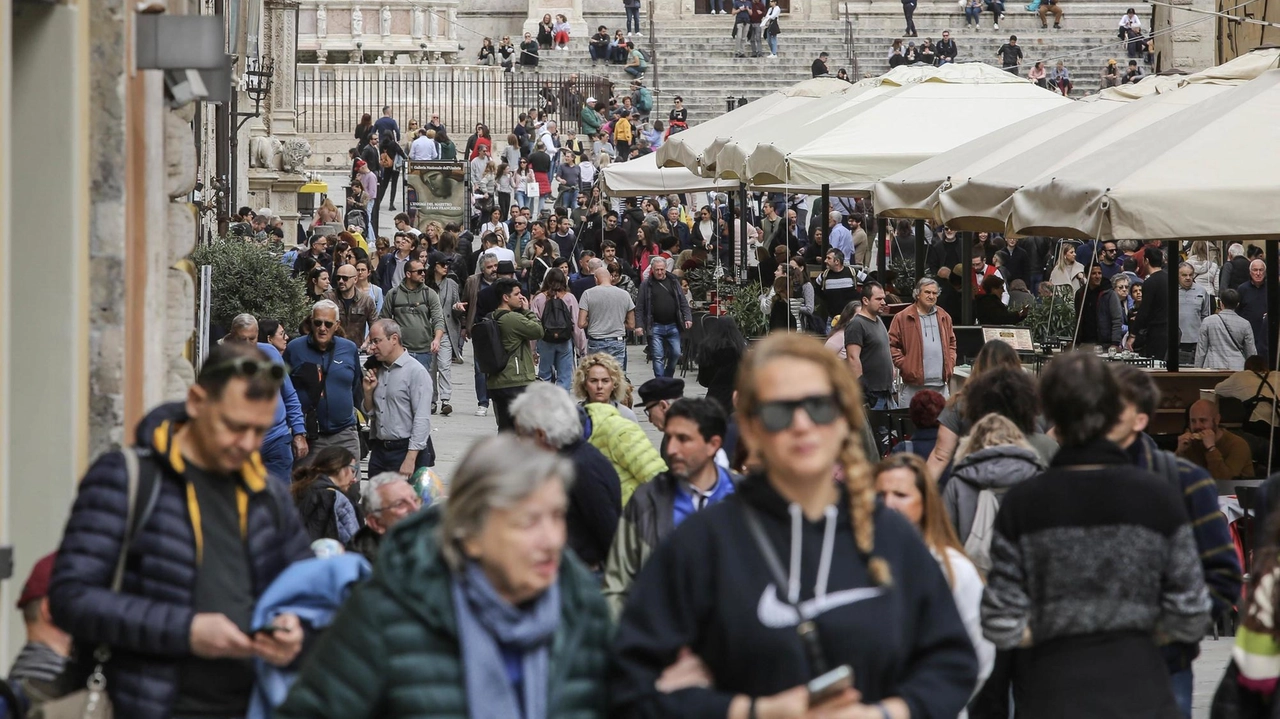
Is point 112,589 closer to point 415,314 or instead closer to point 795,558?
point 795,558

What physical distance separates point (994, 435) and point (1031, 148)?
594cm

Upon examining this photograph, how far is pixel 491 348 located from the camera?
44.3 ft

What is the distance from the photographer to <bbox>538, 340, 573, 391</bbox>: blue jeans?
1606cm

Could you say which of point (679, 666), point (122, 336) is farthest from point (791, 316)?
point (679, 666)

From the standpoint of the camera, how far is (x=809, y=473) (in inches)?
125

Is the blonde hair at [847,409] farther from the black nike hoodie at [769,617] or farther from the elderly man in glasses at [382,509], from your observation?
the elderly man in glasses at [382,509]

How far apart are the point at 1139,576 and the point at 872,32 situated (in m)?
46.3

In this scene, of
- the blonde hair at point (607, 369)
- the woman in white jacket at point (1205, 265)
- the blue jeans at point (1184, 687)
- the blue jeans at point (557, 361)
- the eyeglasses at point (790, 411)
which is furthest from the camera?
the woman in white jacket at point (1205, 265)

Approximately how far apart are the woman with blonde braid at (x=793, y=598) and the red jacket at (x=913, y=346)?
9398 mm

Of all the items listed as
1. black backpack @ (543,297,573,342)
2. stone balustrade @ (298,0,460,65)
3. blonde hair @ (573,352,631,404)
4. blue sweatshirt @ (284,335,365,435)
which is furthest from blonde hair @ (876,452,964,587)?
stone balustrade @ (298,0,460,65)

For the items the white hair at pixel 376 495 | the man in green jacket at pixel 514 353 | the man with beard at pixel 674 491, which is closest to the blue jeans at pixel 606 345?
the man in green jacket at pixel 514 353

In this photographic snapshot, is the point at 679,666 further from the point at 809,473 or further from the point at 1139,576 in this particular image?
the point at 1139,576

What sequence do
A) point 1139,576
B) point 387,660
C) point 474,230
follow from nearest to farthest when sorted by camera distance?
point 387,660
point 1139,576
point 474,230

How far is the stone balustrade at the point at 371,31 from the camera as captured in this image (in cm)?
4478
